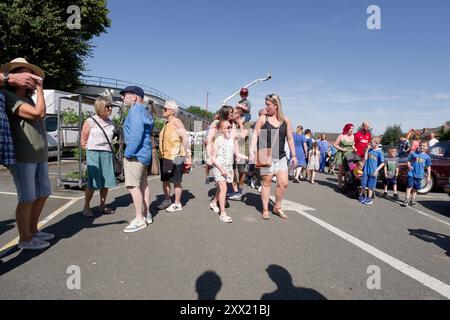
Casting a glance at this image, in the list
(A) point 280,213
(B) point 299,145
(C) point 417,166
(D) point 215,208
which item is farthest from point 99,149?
(C) point 417,166

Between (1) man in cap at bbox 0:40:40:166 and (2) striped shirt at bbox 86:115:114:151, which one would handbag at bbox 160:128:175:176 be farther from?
(1) man in cap at bbox 0:40:40:166

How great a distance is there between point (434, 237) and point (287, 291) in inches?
128

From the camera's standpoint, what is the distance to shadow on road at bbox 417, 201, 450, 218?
21.5 ft

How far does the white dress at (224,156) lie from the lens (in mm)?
4922

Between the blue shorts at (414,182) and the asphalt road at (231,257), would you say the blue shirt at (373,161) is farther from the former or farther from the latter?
the asphalt road at (231,257)

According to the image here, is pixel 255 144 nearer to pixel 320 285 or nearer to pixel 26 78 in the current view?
pixel 320 285

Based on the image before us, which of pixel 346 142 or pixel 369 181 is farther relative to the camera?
pixel 346 142

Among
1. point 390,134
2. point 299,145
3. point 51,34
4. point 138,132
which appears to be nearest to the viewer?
point 138,132

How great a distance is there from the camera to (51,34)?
710 inches

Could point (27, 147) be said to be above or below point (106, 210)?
above

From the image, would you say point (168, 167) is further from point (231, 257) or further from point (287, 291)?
point (287, 291)

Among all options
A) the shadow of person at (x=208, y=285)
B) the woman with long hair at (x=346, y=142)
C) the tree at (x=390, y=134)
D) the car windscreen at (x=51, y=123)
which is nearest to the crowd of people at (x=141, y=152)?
the woman with long hair at (x=346, y=142)

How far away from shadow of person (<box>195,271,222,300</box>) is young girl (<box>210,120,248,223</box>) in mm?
1913

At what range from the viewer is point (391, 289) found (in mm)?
2738
